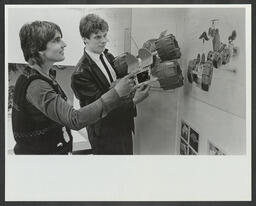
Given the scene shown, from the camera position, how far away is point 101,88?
122 cm

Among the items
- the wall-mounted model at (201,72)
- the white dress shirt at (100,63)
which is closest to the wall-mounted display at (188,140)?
the wall-mounted model at (201,72)

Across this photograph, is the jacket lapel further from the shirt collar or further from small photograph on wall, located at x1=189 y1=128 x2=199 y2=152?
small photograph on wall, located at x1=189 y1=128 x2=199 y2=152

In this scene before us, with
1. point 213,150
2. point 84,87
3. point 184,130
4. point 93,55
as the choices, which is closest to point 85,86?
point 84,87

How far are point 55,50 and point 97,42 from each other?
147 millimetres

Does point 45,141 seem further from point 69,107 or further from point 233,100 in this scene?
point 233,100

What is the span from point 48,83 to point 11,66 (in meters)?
0.14

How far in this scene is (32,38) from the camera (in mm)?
1214

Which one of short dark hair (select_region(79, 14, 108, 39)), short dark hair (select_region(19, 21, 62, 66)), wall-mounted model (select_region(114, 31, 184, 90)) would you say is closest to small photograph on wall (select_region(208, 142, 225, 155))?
wall-mounted model (select_region(114, 31, 184, 90))

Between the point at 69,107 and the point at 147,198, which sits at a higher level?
the point at 69,107

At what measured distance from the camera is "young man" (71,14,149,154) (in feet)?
4.00

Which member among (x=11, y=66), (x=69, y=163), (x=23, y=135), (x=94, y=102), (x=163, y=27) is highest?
(x=163, y=27)

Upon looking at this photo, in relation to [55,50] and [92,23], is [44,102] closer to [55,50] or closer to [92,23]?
[55,50]

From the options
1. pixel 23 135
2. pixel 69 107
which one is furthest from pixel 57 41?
pixel 23 135

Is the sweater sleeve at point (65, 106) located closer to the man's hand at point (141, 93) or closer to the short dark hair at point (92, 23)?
the man's hand at point (141, 93)
